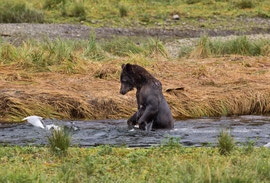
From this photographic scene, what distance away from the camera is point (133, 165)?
19.8 feet

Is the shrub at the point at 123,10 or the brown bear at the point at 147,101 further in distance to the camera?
the shrub at the point at 123,10

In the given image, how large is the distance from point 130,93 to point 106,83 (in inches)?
38.5

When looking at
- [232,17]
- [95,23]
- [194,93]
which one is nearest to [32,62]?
[194,93]

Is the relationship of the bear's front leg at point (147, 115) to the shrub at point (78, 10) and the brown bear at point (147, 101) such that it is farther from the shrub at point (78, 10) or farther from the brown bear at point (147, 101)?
the shrub at point (78, 10)

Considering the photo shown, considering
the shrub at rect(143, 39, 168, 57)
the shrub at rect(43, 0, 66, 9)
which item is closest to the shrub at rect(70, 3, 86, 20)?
the shrub at rect(43, 0, 66, 9)

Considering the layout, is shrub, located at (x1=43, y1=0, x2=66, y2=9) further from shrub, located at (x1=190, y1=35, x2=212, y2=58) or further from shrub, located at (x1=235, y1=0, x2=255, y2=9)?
shrub, located at (x1=190, y1=35, x2=212, y2=58)

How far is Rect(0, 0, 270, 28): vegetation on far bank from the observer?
2900cm

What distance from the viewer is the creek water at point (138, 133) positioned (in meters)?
8.30

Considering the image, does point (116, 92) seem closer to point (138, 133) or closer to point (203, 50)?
point (138, 133)

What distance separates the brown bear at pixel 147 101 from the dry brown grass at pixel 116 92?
5.38 ft

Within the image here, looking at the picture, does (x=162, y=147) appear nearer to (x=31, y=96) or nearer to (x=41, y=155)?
(x=41, y=155)

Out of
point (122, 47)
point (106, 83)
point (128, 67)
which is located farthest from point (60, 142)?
point (122, 47)

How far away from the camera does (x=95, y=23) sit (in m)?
29.4

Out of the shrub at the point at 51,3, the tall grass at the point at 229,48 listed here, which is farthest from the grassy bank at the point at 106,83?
the shrub at the point at 51,3
